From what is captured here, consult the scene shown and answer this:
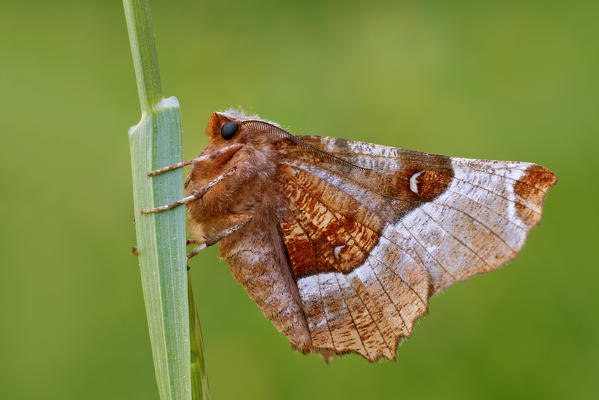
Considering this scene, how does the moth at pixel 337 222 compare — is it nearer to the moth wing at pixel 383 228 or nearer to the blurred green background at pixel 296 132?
the moth wing at pixel 383 228

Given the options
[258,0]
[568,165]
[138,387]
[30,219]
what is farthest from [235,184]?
[258,0]

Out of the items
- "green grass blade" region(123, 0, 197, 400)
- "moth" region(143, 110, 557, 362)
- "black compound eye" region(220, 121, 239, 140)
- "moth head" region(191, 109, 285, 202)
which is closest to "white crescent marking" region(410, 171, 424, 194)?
"moth" region(143, 110, 557, 362)

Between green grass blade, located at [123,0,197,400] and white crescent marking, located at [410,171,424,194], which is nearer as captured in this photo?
green grass blade, located at [123,0,197,400]

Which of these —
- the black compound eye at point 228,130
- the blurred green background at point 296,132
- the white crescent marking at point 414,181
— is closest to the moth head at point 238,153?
the black compound eye at point 228,130

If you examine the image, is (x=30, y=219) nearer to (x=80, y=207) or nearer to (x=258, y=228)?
(x=80, y=207)

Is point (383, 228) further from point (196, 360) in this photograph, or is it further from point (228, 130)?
point (196, 360)

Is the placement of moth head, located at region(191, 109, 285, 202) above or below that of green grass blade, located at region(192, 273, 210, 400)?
above

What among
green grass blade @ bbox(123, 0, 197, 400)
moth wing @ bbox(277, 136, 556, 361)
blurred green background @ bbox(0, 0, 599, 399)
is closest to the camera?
green grass blade @ bbox(123, 0, 197, 400)

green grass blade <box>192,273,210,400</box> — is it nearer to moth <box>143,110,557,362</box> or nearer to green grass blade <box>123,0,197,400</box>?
green grass blade <box>123,0,197,400</box>

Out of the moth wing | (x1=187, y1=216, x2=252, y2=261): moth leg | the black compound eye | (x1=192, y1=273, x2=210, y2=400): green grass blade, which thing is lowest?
(x1=192, y1=273, x2=210, y2=400): green grass blade
